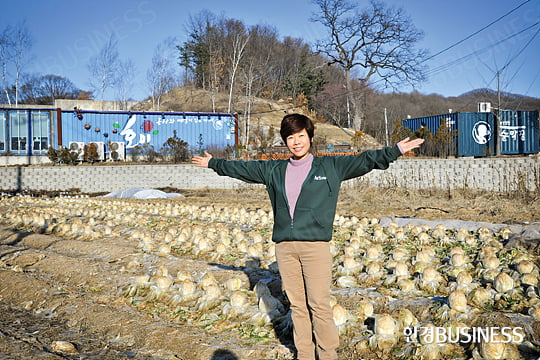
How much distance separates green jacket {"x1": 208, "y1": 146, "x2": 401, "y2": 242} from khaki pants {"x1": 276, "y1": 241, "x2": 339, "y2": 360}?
0.25 ft

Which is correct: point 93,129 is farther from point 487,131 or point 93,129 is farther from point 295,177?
point 295,177

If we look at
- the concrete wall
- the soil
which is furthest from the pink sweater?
the concrete wall

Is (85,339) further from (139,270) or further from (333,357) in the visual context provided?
(333,357)

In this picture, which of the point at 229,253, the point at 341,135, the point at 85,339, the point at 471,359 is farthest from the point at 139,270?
the point at 341,135

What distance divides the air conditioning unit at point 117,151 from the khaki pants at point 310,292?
1067 inches

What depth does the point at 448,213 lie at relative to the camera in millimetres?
11023

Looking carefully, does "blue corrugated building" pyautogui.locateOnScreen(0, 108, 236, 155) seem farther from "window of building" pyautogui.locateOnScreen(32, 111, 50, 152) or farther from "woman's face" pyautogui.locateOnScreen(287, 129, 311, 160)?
"woman's face" pyautogui.locateOnScreen(287, 129, 311, 160)

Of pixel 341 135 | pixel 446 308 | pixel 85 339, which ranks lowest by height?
pixel 85 339

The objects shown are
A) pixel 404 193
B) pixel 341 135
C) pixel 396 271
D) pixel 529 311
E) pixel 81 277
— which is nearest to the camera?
pixel 529 311

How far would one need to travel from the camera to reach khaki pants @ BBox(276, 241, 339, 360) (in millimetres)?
3141

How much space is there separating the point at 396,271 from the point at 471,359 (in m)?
1.83

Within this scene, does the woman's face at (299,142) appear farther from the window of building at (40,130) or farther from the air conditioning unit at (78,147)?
the window of building at (40,130)

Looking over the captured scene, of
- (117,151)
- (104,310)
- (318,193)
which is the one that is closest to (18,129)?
(117,151)

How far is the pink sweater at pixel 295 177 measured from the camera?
3268 millimetres
